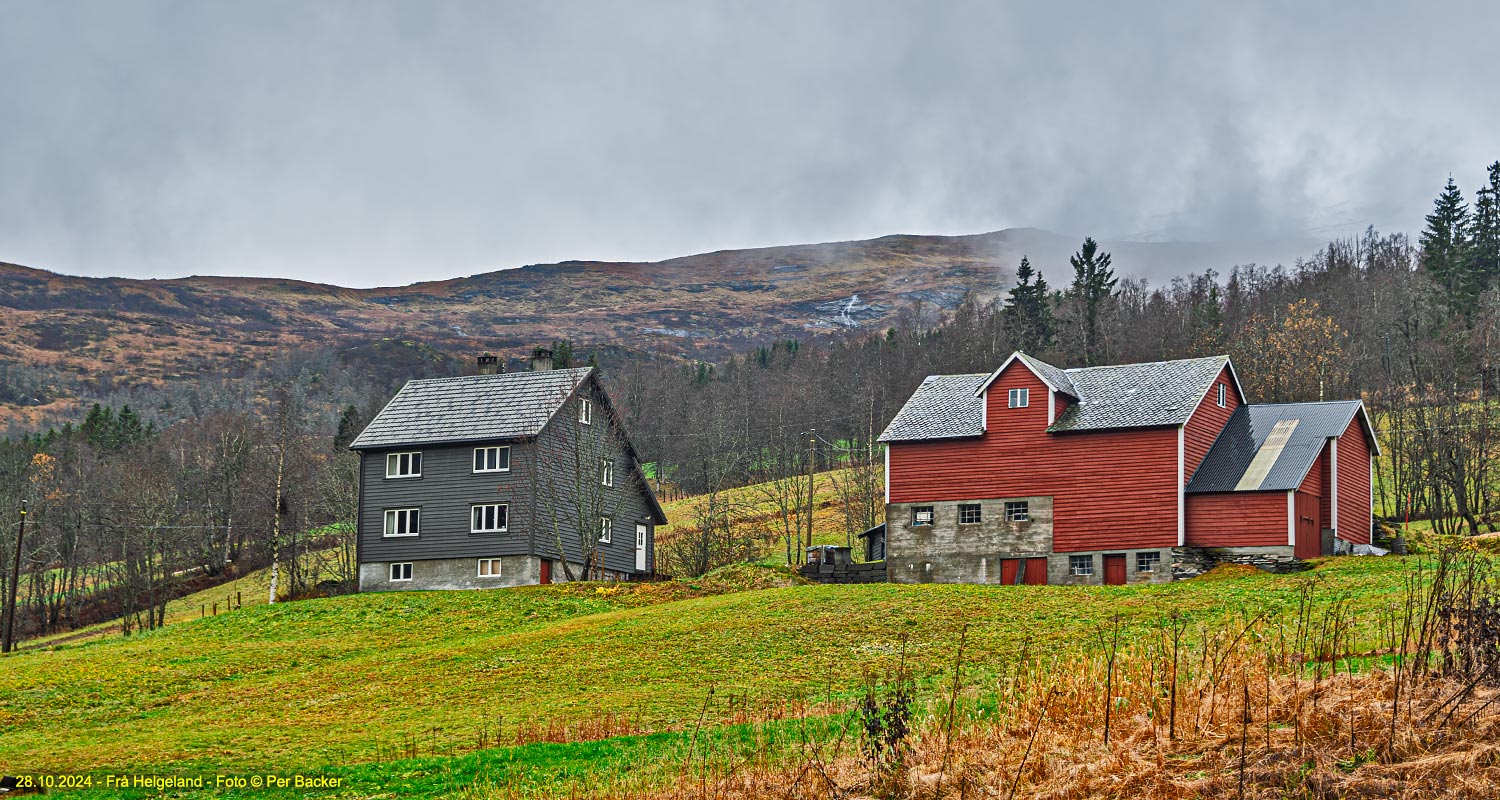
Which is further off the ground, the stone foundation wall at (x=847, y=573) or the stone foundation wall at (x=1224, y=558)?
the stone foundation wall at (x=1224, y=558)

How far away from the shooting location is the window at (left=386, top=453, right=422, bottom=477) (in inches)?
2618

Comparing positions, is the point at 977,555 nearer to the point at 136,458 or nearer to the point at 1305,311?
the point at 1305,311

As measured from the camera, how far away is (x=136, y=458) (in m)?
134

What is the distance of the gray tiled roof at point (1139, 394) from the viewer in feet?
186

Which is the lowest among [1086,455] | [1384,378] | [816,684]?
[816,684]

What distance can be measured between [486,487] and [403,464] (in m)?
4.59

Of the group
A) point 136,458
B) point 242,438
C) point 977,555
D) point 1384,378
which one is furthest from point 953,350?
point 977,555

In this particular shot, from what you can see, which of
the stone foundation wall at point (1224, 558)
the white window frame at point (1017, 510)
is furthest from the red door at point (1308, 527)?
the white window frame at point (1017, 510)

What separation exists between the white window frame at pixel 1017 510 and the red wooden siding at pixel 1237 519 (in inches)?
246

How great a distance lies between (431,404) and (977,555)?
27.2 m

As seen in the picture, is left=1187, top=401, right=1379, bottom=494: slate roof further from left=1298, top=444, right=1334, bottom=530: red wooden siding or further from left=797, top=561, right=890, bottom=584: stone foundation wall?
left=797, top=561, right=890, bottom=584: stone foundation wall

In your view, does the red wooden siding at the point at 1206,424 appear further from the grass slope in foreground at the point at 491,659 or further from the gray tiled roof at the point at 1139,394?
the grass slope in foreground at the point at 491,659

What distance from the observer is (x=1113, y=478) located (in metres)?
56.7

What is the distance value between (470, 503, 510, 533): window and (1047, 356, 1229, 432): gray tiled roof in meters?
24.5
